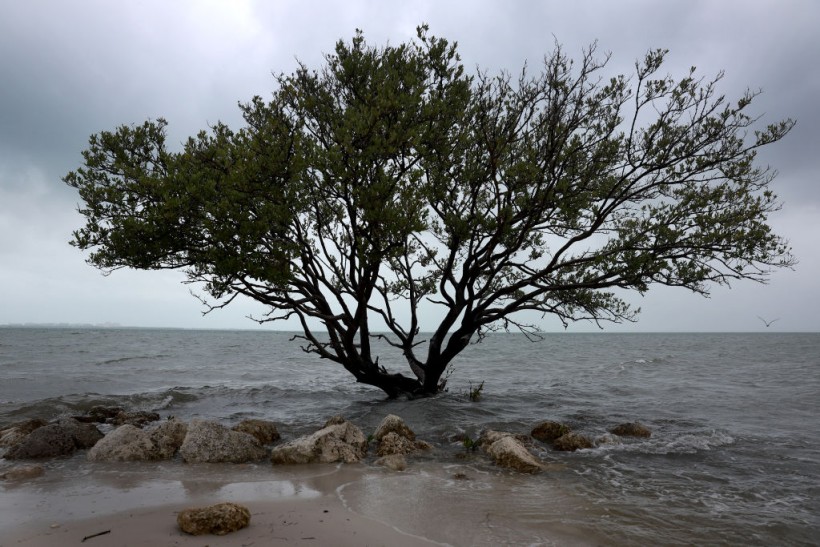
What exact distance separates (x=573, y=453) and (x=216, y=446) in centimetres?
805

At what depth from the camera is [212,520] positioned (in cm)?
561

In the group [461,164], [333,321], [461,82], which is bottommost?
[333,321]

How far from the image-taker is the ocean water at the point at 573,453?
6824 mm

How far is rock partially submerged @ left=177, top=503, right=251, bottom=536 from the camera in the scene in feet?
18.2

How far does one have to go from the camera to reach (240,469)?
9.12m

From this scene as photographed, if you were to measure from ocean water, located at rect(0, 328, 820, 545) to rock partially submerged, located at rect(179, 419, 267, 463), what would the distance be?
2.36 ft

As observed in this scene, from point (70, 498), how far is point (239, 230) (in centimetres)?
666

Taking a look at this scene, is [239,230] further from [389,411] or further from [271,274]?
[389,411]

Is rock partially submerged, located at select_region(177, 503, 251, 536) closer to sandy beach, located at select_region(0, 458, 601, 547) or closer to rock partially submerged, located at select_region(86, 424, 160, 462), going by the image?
sandy beach, located at select_region(0, 458, 601, 547)

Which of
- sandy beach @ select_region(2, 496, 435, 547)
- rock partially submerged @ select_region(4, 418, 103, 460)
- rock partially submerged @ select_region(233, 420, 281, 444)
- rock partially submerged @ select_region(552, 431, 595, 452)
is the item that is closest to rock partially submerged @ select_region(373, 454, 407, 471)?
sandy beach @ select_region(2, 496, 435, 547)

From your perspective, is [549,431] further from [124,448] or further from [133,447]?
[124,448]

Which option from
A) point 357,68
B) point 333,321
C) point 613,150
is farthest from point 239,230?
point 613,150

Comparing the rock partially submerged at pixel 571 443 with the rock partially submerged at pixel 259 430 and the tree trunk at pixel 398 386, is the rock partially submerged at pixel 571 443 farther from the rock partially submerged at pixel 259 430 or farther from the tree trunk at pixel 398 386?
the tree trunk at pixel 398 386

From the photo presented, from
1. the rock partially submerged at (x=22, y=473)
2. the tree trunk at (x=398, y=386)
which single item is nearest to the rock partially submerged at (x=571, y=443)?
the tree trunk at (x=398, y=386)
